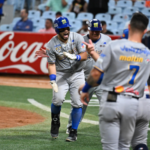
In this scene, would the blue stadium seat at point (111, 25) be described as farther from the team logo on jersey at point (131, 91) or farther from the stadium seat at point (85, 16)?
the team logo on jersey at point (131, 91)

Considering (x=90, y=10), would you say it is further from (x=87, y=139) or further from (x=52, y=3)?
(x=87, y=139)

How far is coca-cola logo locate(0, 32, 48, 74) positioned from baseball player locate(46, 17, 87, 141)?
7.84 meters

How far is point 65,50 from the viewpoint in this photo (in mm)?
6359

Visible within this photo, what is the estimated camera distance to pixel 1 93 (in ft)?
37.2

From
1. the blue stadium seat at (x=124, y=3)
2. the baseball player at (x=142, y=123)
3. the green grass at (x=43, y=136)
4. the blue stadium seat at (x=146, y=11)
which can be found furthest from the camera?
the blue stadium seat at (x=124, y=3)

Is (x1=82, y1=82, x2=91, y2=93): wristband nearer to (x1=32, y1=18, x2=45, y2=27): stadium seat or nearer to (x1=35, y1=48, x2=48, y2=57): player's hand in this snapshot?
(x1=35, y1=48, x2=48, y2=57): player's hand

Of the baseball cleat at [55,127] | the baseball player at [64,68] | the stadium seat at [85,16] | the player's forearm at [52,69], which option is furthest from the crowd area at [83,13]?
the baseball cleat at [55,127]

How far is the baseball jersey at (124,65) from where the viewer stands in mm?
3670

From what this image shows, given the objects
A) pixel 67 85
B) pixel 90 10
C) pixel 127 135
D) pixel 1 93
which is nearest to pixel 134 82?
pixel 127 135

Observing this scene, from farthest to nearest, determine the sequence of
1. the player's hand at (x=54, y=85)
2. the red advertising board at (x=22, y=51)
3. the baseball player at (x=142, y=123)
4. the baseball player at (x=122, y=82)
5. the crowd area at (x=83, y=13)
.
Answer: the crowd area at (x=83, y=13), the red advertising board at (x=22, y=51), the player's hand at (x=54, y=85), the baseball player at (x=142, y=123), the baseball player at (x=122, y=82)

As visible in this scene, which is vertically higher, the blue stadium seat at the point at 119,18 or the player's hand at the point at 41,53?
the player's hand at the point at 41,53

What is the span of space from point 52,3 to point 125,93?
14337 millimetres

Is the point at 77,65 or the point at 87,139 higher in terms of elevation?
the point at 77,65

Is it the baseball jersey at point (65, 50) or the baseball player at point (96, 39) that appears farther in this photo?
the baseball player at point (96, 39)
